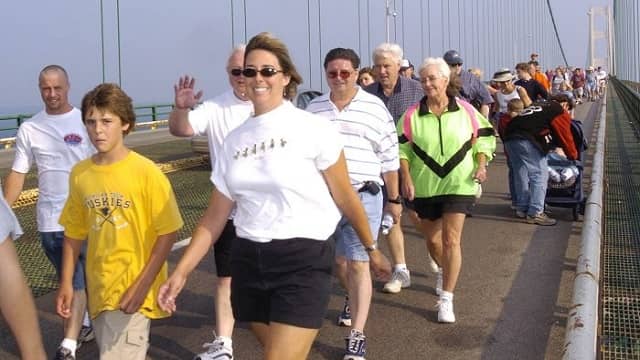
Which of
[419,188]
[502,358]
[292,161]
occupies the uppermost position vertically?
[292,161]

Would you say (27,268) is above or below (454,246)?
below

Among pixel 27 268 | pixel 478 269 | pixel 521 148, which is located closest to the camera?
pixel 478 269

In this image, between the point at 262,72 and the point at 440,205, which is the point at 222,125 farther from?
the point at 440,205

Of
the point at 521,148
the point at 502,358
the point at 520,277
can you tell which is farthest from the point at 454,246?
the point at 521,148

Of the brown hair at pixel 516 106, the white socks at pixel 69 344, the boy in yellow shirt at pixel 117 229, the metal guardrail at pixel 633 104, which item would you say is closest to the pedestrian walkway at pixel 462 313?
the white socks at pixel 69 344

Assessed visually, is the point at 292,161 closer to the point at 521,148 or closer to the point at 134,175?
the point at 134,175

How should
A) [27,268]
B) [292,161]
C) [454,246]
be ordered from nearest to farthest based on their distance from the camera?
[292,161]
[454,246]
[27,268]

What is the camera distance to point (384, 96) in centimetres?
624

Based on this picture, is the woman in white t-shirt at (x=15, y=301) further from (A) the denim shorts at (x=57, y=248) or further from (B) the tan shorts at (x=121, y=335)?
(A) the denim shorts at (x=57, y=248)

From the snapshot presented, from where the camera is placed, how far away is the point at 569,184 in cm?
888

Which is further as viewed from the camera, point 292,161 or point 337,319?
point 337,319

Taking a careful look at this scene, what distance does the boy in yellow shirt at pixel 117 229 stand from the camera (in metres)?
3.32

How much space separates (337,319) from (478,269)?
1.85 m

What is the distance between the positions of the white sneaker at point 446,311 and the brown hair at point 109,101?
2.57m
